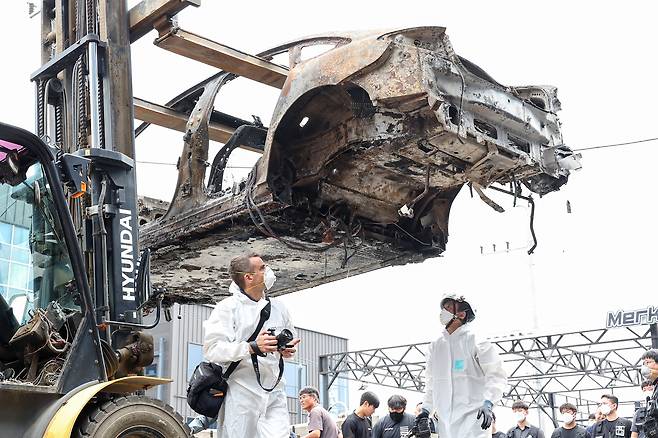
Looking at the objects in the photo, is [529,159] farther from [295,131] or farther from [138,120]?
[138,120]

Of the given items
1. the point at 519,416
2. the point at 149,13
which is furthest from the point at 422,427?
the point at 519,416

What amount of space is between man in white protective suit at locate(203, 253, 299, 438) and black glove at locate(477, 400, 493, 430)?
69.9 inches

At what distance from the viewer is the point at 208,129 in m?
7.84

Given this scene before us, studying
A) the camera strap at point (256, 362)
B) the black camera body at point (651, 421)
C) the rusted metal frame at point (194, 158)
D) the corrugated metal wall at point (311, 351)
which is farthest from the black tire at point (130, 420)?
the corrugated metal wall at point (311, 351)

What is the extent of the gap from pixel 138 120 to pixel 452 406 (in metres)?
4.23

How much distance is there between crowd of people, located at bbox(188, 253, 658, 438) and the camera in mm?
4840

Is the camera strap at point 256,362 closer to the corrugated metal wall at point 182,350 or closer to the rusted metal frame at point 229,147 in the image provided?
the rusted metal frame at point 229,147

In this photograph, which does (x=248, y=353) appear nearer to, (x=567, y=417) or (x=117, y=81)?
(x=117, y=81)

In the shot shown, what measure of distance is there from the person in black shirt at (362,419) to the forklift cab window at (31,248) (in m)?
4.51

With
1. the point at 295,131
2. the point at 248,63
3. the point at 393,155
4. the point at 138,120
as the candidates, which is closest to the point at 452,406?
the point at 393,155

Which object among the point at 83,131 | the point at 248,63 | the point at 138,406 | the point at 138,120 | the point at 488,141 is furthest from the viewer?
the point at 138,120

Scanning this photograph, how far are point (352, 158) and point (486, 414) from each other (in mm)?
2190

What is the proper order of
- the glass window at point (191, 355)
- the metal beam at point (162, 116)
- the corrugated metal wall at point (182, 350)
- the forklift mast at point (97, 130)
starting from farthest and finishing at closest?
the glass window at point (191, 355)
the corrugated metal wall at point (182, 350)
the metal beam at point (162, 116)
the forklift mast at point (97, 130)

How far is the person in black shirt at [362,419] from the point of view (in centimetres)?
864
